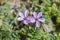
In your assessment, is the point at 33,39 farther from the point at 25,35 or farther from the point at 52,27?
the point at 52,27

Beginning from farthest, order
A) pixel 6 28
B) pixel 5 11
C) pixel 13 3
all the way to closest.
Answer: pixel 13 3
pixel 5 11
pixel 6 28

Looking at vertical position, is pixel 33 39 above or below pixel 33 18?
below

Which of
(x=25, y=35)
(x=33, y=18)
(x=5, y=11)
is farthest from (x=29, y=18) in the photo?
(x=5, y=11)

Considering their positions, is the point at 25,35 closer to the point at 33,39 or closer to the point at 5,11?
the point at 33,39

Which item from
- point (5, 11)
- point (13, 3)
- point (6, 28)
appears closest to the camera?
point (6, 28)

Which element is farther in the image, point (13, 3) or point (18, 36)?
point (13, 3)

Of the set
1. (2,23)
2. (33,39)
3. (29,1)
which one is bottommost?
(33,39)

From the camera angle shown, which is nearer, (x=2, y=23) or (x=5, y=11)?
(x=2, y=23)

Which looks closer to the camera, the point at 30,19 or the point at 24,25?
the point at 30,19

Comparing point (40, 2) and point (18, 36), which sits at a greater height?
point (40, 2)
